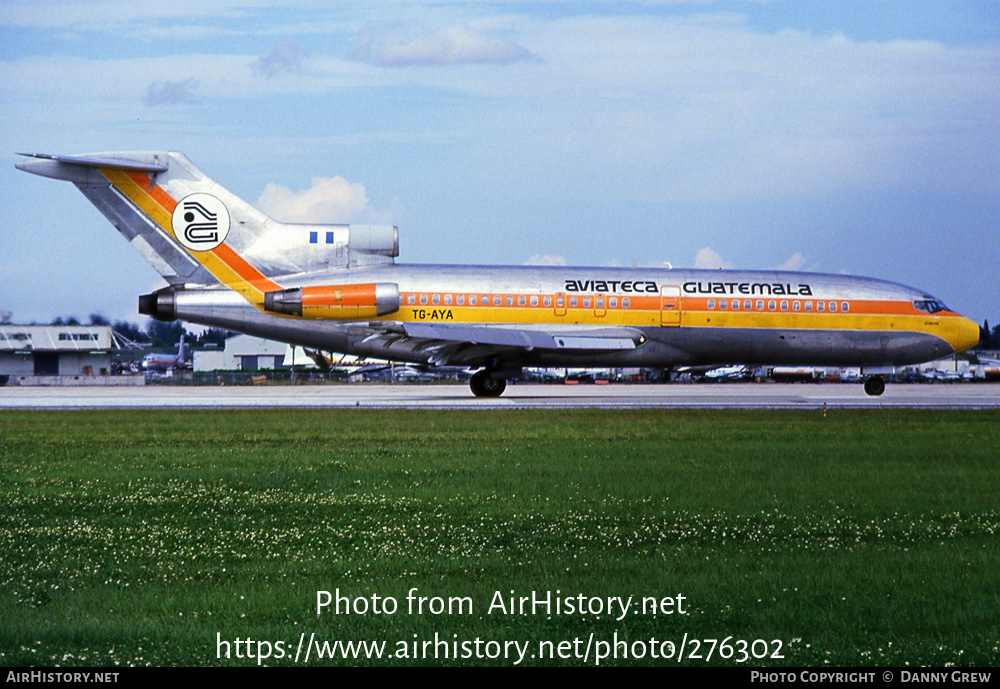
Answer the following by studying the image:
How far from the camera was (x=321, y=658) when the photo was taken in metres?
6.97

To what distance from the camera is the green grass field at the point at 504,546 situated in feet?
24.1

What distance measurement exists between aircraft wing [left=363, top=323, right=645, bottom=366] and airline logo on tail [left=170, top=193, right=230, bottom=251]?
5596 millimetres

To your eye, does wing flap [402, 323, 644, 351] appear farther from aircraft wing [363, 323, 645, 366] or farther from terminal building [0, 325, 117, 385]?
terminal building [0, 325, 117, 385]

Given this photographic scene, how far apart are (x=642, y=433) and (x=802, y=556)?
11.7 meters

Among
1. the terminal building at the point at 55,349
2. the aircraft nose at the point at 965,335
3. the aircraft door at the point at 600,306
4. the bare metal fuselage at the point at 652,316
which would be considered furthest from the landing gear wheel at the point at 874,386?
the terminal building at the point at 55,349

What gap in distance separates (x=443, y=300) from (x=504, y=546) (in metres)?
24.6

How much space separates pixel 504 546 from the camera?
1009 cm

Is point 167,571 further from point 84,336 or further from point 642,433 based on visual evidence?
point 84,336

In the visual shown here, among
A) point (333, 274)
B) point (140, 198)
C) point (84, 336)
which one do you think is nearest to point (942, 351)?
point (333, 274)

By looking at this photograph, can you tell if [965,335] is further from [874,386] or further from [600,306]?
[600,306]

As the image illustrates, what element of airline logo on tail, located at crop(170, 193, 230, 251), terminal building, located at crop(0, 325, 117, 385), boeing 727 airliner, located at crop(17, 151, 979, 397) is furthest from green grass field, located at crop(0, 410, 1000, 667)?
terminal building, located at crop(0, 325, 117, 385)

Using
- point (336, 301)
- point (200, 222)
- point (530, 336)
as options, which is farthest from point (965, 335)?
point (200, 222)

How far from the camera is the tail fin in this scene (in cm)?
3347

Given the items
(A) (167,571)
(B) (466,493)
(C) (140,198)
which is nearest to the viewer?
(A) (167,571)
